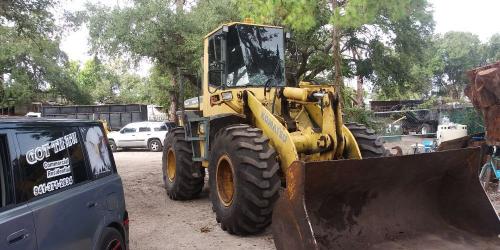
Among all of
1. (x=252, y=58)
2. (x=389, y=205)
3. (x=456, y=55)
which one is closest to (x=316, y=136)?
(x=389, y=205)

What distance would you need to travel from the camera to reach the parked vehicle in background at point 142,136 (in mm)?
24355

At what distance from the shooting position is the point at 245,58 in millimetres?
7711

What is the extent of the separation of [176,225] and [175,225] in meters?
0.02

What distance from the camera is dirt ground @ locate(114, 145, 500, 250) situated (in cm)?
615

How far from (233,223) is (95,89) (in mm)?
52006

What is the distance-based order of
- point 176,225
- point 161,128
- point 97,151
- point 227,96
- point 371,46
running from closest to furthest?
point 97,151 → point 176,225 → point 227,96 → point 371,46 → point 161,128

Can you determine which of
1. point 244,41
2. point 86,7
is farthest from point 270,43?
point 86,7

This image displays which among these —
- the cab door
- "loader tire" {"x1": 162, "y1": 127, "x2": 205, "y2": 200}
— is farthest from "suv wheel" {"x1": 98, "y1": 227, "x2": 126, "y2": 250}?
"loader tire" {"x1": 162, "y1": 127, "x2": 205, "y2": 200}

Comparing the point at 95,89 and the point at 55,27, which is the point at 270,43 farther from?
the point at 95,89

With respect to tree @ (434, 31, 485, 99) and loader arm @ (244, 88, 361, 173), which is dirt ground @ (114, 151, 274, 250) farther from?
tree @ (434, 31, 485, 99)

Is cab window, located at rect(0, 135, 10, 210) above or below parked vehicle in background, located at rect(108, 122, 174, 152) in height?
above

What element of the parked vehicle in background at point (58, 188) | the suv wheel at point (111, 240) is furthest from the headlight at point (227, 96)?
the suv wheel at point (111, 240)

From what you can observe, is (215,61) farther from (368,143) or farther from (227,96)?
(368,143)

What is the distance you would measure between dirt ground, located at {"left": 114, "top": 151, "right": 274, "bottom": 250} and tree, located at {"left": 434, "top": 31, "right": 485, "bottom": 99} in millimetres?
41099
